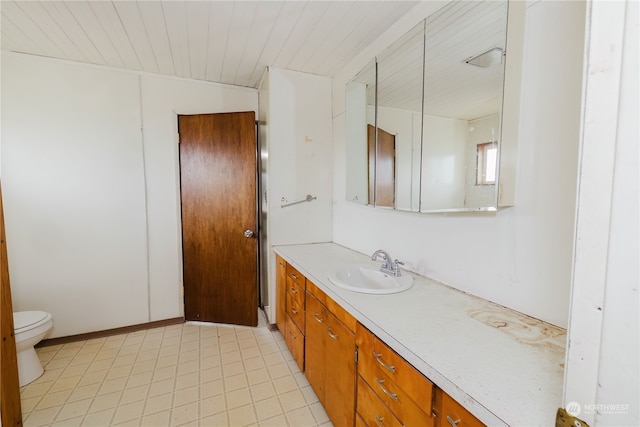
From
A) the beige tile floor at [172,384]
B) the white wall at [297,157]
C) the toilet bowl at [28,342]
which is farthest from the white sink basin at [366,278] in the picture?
the toilet bowl at [28,342]

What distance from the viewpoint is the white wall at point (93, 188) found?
222cm

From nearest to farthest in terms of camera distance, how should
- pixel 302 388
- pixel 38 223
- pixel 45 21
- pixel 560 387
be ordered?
pixel 560 387 < pixel 45 21 < pixel 302 388 < pixel 38 223

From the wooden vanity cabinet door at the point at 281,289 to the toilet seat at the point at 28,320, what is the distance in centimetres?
169

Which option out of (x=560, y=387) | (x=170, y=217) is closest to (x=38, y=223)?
(x=170, y=217)

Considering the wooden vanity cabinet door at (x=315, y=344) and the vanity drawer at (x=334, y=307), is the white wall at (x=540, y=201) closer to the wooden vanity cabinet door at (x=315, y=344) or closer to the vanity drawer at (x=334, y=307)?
the vanity drawer at (x=334, y=307)

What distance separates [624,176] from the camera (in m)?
0.43

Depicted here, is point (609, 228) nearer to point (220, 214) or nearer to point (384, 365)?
point (384, 365)

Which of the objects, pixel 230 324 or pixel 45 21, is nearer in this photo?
pixel 45 21

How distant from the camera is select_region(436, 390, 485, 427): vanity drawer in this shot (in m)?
0.71

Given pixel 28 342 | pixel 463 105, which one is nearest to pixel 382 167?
pixel 463 105

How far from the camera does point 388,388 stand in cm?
100

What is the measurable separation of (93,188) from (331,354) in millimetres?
2422

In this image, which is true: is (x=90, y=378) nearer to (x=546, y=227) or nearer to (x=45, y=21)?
(x=45, y=21)

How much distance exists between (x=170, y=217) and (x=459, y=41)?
2.63 m
